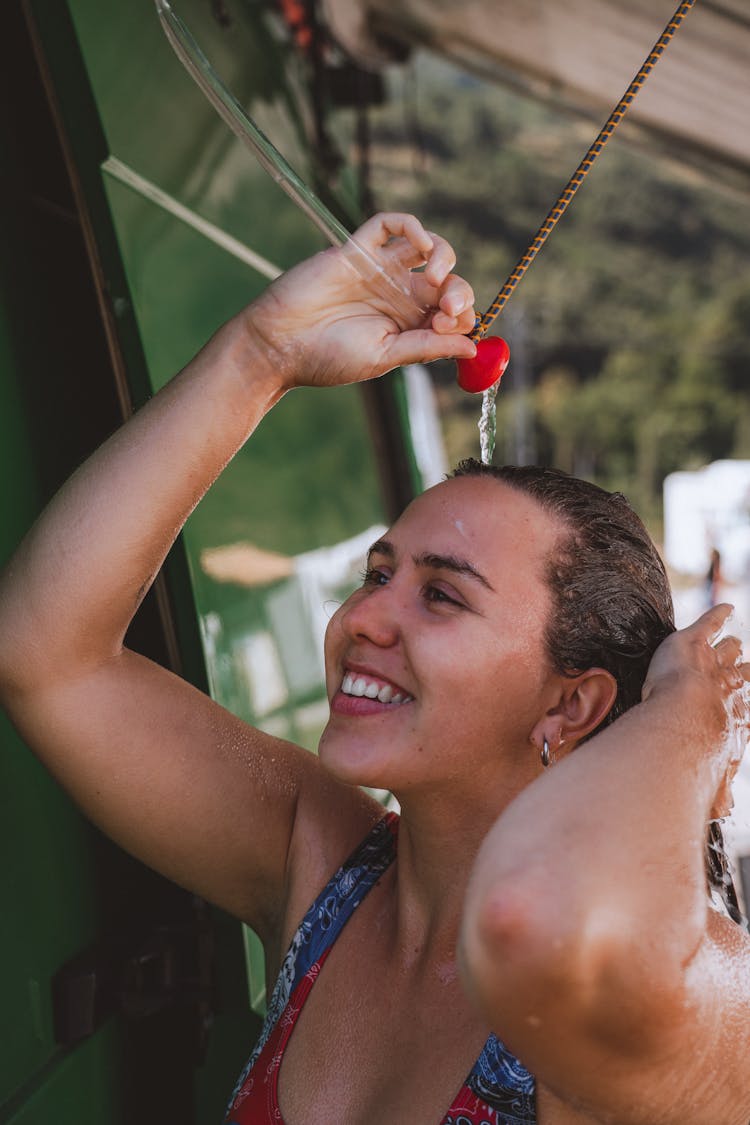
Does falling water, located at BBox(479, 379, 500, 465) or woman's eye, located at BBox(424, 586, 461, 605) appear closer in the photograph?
woman's eye, located at BBox(424, 586, 461, 605)

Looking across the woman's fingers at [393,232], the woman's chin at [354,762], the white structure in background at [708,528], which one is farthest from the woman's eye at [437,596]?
the white structure in background at [708,528]

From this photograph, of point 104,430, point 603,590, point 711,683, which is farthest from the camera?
point 104,430

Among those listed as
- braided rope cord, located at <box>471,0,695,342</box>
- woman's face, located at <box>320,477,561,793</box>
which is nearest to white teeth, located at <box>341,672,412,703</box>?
woman's face, located at <box>320,477,561,793</box>

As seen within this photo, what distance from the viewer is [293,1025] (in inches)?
63.4

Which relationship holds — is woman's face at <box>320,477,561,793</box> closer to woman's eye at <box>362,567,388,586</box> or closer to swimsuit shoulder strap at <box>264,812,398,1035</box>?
woman's eye at <box>362,567,388,586</box>

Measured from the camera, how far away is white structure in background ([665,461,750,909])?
15445 mm

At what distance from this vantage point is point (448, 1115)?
1389 mm

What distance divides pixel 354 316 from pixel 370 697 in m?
0.58

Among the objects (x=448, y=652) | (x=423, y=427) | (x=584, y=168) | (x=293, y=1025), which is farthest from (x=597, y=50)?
(x=293, y=1025)

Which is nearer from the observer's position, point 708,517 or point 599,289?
point 708,517

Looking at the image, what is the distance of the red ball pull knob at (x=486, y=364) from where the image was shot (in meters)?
1.61

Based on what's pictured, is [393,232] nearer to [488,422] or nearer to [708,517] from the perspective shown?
[488,422]

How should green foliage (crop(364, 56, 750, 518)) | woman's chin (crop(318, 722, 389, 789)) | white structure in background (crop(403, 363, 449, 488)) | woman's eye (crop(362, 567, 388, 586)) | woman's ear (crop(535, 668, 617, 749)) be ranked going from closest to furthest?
woman's chin (crop(318, 722, 389, 789))
woman's ear (crop(535, 668, 617, 749))
woman's eye (crop(362, 567, 388, 586))
white structure in background (crop(403, 363, 449, 488))
green foliage (crop(364, 56, 750, 518))

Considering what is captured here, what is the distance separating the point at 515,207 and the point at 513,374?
582cm
